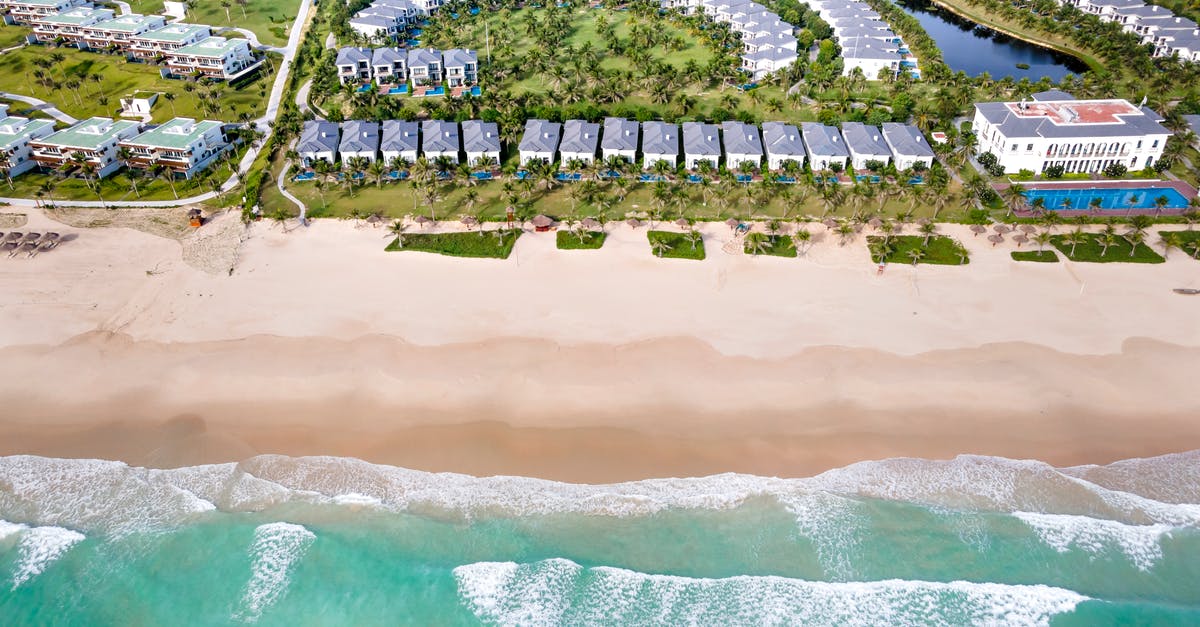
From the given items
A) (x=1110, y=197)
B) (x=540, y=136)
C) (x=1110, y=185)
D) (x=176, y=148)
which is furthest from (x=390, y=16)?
(x=1110, y=197)

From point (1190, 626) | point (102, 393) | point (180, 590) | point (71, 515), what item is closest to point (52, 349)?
point (102, 393)

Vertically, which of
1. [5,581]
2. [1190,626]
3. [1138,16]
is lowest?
[5,581]

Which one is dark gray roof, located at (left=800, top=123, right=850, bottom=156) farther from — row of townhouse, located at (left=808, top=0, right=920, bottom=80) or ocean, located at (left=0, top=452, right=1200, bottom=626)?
ocean, located at (left=0, top=452, right=1200, bottom=626)

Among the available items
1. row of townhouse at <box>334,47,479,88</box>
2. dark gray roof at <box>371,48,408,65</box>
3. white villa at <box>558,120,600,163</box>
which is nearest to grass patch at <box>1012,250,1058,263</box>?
white villa at <box>558,120,600,163</box>

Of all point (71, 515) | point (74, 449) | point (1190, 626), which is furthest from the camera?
point (74, 449)

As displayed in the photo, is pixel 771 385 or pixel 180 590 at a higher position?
pixel 771 385

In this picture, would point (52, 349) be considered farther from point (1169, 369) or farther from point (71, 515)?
point (1169, 369)

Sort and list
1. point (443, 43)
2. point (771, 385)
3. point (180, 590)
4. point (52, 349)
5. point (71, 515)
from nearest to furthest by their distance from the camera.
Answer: point (180, 590) → point (71, 515) → point (771, 385) → point (52, 349) → point (443, 43)
